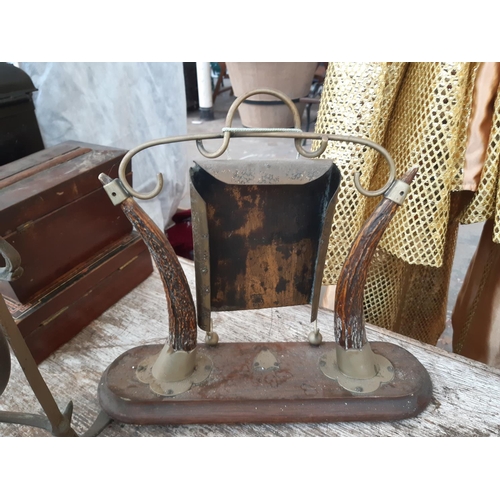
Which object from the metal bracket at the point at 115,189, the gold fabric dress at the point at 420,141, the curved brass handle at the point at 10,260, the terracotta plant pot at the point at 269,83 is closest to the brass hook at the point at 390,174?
the gold fabric dress at the point at 420,141

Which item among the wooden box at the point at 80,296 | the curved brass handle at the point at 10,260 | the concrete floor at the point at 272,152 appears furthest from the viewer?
the concrete floor at the point at 272,152

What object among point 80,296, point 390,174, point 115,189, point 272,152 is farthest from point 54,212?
point 272,152

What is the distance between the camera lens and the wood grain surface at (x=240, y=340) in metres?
0.62

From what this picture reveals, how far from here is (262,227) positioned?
1.94 ft

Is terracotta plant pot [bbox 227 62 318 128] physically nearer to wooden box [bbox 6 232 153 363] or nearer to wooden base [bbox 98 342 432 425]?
wooden box [bbox 6 232 153 363]

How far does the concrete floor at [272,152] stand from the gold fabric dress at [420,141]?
22cm

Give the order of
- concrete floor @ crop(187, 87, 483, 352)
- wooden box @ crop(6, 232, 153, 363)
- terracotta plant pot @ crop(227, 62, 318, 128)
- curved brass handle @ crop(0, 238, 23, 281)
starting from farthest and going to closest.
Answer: terracotta plant pot @ crop(227, 62, 318, 128) → concrete floor @ crop(187, 87, 483, 352) → wooden box @ crop(6, 232, 153, 363) → curved brass handle @ crop(0, 238, 23, 281)

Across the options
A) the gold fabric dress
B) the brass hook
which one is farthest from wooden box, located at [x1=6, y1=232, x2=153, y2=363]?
the brass hook

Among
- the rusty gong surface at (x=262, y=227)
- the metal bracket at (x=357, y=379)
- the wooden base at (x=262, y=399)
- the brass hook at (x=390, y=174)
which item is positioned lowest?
the wooden base at (x=262, y=399)

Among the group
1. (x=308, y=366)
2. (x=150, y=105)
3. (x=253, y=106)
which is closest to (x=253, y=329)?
(x=308, y=366)

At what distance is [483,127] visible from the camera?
643mm

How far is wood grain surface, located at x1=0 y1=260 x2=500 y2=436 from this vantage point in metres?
0.62

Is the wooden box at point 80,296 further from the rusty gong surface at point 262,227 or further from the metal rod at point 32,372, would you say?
the rusty gong surface at point 262,227

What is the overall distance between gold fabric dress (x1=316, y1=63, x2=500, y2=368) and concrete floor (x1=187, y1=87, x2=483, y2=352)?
0.22 m
